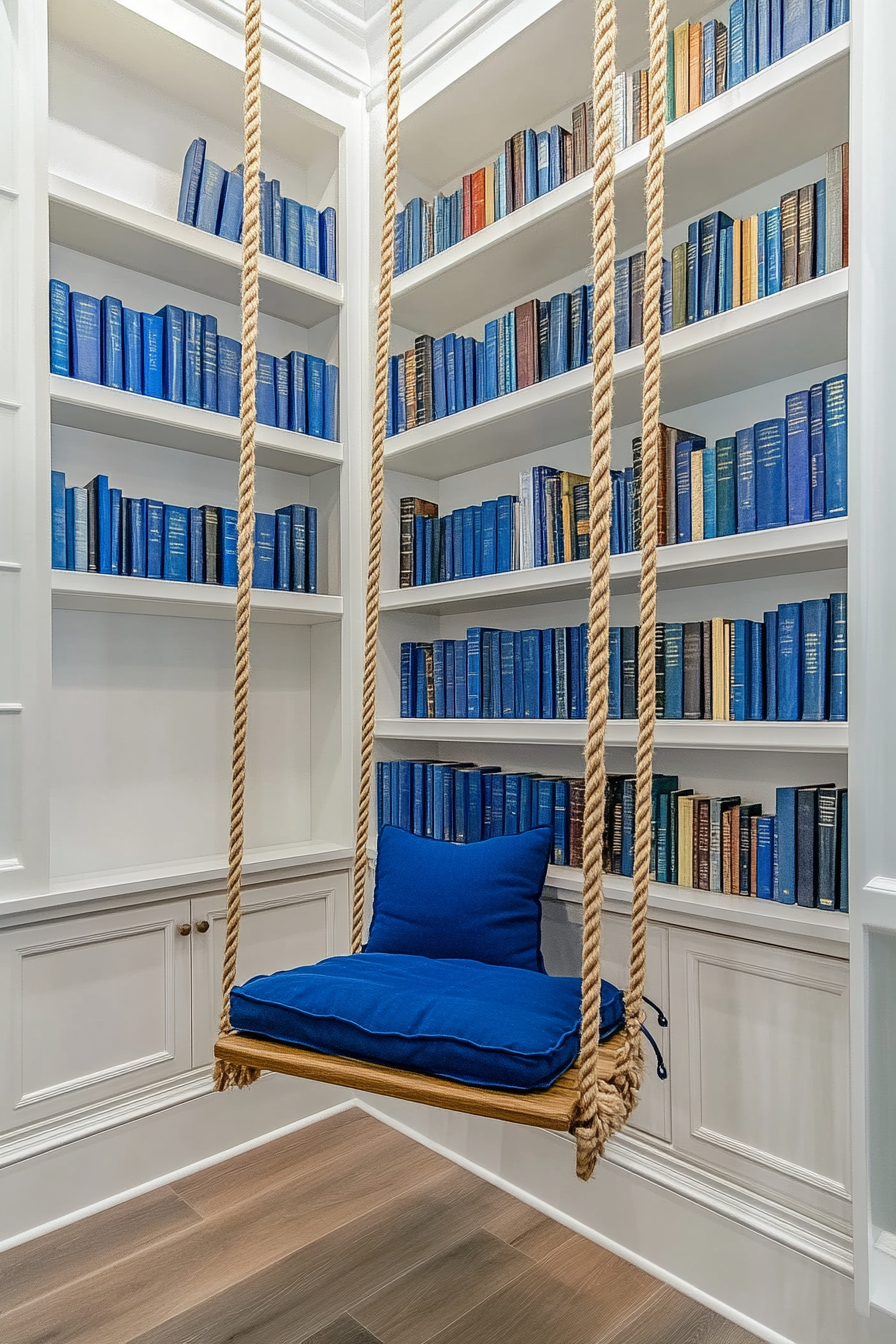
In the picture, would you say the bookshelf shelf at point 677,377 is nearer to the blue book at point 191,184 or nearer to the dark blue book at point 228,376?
the dark blue book at point 228,376

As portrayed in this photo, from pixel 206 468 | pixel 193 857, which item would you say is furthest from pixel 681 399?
pixel 193 857

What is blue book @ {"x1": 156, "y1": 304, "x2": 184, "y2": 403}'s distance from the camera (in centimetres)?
213

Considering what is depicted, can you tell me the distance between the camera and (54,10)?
204cm

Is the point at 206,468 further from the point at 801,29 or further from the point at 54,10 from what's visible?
the point at 801,29

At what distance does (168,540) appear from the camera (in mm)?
2152

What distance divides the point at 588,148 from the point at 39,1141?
8.46 ft

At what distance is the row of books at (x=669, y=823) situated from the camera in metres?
1.57

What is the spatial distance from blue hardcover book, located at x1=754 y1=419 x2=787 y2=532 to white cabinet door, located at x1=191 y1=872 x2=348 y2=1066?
1.54 m

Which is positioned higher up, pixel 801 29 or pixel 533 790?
pixel 801 29

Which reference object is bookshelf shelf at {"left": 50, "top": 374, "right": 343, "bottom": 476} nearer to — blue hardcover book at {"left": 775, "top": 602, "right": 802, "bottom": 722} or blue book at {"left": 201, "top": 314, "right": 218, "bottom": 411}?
blue book at {"left": 201, "top": 314, "right": 218, "bottom": 411}

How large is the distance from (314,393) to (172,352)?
43 cm

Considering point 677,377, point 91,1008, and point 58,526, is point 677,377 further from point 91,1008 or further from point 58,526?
point 91,1008

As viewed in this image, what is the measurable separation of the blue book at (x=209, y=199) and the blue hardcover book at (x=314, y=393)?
41 cm

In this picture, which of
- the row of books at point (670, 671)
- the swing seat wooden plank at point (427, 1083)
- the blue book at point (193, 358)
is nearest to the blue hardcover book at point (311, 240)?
the blue book at point (193, 358)
